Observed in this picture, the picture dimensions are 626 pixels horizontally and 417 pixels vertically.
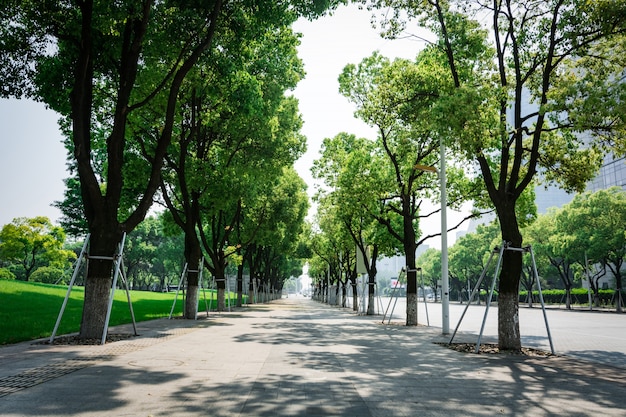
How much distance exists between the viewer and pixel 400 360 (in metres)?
9.80

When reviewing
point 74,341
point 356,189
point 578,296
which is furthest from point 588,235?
point 74,341

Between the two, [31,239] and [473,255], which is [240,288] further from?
[473,255]

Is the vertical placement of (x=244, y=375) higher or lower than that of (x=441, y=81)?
lower

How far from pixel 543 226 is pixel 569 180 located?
4669 cm

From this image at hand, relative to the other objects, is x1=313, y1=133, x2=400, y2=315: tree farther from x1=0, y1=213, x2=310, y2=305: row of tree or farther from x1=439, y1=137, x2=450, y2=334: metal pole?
x1=0, y1=213, x2=310, y2=305: row of tree

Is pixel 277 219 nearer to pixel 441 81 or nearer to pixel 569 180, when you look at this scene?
pixel 441 81

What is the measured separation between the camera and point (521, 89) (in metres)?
13.0

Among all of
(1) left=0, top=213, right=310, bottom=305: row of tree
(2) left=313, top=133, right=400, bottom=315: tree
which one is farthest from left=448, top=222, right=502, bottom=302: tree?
(2) left=313, top=133, right=400, bottom=315: tree

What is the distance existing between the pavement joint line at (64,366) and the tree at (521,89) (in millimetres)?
8799

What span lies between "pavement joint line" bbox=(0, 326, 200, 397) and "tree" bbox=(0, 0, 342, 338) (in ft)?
3.78

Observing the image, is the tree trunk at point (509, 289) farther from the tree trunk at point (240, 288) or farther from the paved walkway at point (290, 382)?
the tree trunk at point (240, 288)

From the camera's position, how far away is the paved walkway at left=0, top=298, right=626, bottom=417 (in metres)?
5.57

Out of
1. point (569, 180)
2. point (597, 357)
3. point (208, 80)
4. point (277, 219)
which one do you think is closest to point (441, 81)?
point (569, 180)

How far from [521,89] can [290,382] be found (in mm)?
10220
